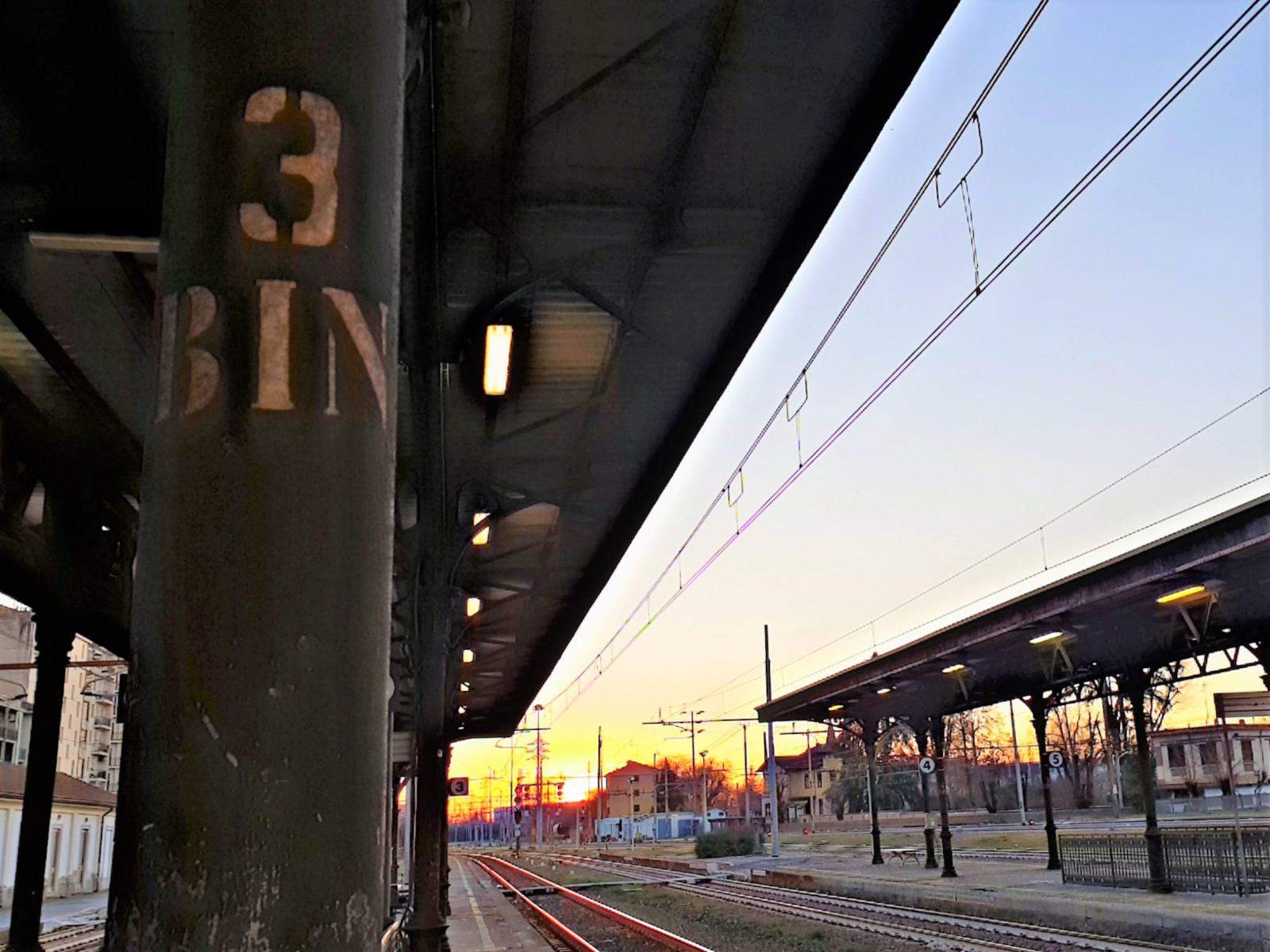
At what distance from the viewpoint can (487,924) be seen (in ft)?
83.6

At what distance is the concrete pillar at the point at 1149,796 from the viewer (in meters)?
21.4

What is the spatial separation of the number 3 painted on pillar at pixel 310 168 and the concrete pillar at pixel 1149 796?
22.1 m

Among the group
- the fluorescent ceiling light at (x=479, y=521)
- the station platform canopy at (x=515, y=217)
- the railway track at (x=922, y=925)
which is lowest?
the railway track at (x=922, y=925)

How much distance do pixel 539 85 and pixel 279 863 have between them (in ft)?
17.6

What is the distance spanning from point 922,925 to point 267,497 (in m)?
20.8

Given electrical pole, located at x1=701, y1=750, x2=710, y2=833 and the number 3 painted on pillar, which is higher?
the number 3 painted on pillar

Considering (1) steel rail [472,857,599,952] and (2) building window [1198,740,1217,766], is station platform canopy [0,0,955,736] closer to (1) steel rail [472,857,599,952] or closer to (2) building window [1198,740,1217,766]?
(1) steel rail [472,857,599,952]

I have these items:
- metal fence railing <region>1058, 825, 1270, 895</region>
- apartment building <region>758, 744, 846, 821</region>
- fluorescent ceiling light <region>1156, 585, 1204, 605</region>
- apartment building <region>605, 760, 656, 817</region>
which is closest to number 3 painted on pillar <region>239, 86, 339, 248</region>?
fluorescent ceiling light <region>1156, 585, 1204, 605</region>

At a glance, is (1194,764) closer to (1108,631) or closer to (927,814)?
(927,814)

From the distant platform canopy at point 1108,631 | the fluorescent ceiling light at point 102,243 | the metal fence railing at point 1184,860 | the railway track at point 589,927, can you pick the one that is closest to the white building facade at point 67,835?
the railway track at point 589,927

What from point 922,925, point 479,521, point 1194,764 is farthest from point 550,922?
point 1194,764

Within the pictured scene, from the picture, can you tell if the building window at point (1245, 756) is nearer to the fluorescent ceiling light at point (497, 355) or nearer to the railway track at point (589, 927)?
the railway track at point (589, 927)

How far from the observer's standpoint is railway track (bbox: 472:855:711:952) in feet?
63.1

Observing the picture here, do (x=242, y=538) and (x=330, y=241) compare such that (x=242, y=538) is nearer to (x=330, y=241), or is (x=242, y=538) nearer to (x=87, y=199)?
(x=330, y=241)
